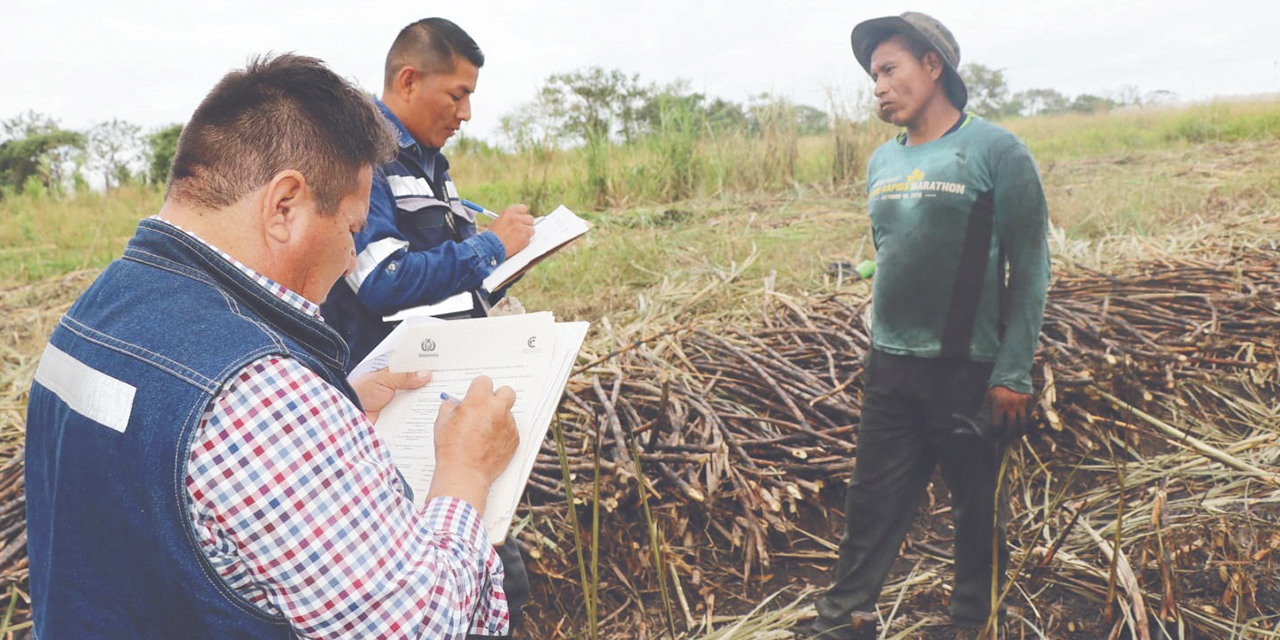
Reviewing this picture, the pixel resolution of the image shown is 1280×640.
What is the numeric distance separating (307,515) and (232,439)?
0.12 meters

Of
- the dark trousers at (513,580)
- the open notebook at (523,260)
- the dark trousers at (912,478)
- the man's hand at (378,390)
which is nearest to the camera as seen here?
the man's hand at (378,390)

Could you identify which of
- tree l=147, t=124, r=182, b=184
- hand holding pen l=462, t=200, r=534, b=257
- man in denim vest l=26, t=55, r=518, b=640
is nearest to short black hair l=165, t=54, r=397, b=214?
man in denim vest l=26, t=55, r=518, b=640

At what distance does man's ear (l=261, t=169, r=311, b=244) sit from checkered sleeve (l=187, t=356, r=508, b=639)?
0.21 metres

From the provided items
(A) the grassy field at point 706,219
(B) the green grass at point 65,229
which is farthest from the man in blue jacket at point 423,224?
(B) the green grass at point 65,229

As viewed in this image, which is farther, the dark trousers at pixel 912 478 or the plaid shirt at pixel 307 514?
the dark trousers at pixel 912 478

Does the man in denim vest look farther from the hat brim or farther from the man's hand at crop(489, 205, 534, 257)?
the hat brim

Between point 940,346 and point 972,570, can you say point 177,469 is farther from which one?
point 972,570

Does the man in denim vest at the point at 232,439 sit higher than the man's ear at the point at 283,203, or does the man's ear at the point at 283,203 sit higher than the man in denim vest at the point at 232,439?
the man's ear at the point at 283,203

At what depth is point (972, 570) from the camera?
8.27 ft

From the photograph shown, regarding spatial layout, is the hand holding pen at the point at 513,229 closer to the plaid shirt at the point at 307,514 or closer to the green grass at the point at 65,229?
the plaid shirt at the point at 307,514

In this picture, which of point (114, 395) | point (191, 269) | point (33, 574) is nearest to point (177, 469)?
A: point (114, 395)

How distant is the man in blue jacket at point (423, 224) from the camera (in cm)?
207

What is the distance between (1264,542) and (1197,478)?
635 mm

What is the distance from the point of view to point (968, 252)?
94.1 inches
